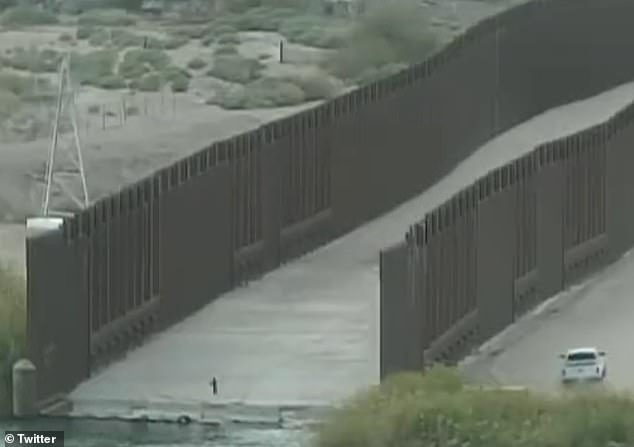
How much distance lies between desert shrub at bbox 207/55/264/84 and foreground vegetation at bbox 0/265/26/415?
43862 millimetres

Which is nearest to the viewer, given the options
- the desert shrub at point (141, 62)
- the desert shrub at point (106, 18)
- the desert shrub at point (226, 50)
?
the desert shrub at point (141, 62)

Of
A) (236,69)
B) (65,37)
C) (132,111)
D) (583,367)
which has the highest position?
(65,37)

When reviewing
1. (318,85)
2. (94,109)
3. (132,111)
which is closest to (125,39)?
(318,85)

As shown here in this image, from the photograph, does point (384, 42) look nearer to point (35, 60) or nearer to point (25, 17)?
point (35, 60)

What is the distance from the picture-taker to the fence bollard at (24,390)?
785 inches

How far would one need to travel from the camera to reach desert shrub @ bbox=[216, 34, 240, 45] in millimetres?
78375

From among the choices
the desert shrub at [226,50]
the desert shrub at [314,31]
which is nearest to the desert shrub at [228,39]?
the desert shrub at [226,50]

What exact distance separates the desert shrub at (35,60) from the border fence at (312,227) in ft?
107

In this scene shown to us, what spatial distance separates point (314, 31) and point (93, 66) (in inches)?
481

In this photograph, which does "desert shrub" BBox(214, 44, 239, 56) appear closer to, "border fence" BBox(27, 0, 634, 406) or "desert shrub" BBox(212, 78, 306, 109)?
"desert shrub" BBox(212, 78, 306, 109)

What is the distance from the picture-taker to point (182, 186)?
948 inches

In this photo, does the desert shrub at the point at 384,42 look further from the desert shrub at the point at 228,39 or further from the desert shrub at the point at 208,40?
the desert shrub at the point at 208,40

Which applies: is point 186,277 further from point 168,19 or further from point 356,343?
point 168,19

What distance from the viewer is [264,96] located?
59875mm
